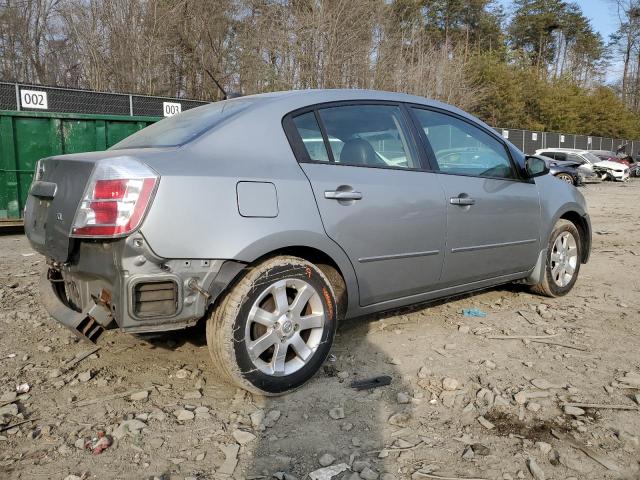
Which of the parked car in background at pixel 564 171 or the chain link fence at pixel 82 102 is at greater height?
the chain link fence at pixel 82 102

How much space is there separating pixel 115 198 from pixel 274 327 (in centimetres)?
102

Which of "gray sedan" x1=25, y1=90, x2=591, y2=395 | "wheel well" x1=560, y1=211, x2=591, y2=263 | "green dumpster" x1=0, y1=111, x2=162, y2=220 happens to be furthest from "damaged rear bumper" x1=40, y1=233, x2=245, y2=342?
"green dumpster" x1=0, y1=111, x2=162, y2=220

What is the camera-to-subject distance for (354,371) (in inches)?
131

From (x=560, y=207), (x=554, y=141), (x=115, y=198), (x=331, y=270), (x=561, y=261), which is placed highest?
(x=554, y=141)

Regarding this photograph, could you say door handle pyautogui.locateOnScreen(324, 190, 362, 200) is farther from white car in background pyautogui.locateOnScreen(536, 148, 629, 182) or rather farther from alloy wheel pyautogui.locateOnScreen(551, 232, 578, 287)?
white car in background pyautogui.locateOnScreen(536, 148, 629, 182)

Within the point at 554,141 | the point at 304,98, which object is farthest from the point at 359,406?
the point at 554,141

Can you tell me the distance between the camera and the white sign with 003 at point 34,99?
1197cm

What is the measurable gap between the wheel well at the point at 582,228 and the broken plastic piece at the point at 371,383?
9.03ft

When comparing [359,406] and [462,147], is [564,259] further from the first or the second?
[359,406]

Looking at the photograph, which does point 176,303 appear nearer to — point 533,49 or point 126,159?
point 126,159

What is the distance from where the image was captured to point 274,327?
291cm

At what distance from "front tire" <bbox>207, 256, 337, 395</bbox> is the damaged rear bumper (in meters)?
0.13

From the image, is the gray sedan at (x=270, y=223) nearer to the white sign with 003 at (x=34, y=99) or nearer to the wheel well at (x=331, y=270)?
the wheel well at (x=331, y=270)

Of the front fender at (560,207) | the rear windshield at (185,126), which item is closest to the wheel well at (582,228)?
the front fender at (560,207)
